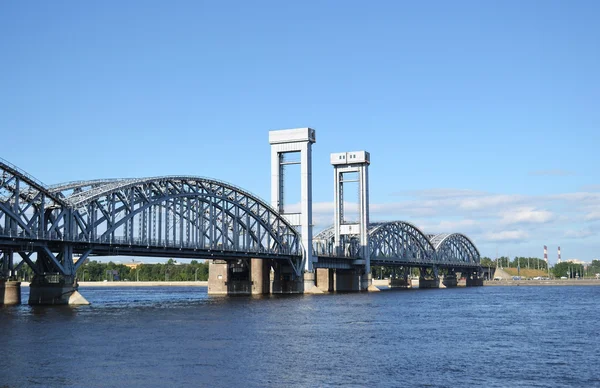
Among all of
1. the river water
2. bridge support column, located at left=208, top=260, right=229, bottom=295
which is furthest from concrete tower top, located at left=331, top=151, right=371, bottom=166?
the river water

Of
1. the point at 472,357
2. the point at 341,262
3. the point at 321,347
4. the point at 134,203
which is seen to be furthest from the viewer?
the point at 341,262

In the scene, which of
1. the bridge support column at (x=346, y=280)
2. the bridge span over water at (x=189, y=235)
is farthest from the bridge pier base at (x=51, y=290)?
the bridge support column at (x=346, y=280)

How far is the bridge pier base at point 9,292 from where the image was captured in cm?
10744

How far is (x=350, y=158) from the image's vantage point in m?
186

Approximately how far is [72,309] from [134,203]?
2422 centimetres

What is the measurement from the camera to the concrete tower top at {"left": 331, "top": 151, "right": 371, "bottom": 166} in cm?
18488

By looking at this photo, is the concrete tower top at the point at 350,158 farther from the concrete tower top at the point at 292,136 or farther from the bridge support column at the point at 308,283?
the bridge support column at the point at 308,283

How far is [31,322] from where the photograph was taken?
7644 cm

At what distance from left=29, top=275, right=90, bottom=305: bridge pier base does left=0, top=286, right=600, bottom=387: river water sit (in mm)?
10081

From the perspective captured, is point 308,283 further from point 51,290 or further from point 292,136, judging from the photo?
point 51,290

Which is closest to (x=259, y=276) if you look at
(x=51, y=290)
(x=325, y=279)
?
(x=325, y=279)

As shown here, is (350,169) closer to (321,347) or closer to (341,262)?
(341,262)

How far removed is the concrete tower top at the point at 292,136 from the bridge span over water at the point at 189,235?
0.21 metres

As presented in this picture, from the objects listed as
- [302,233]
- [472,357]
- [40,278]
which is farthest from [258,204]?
[472,357]
